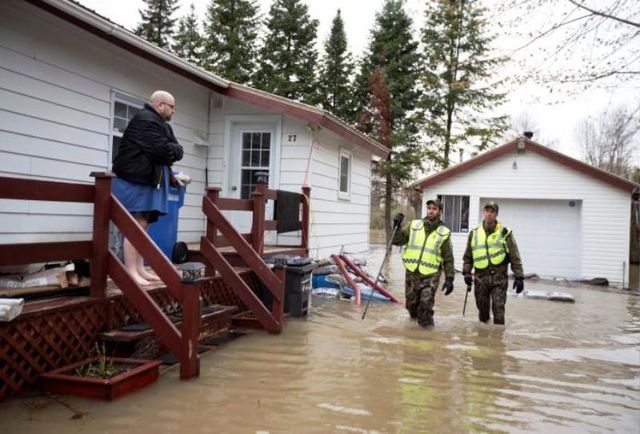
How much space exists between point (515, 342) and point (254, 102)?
5.86 meters

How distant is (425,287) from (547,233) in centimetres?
1121

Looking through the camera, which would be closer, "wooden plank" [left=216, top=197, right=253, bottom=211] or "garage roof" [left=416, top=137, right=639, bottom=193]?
"wooden plank" [left=216, top=197, right=253, bottom=211]

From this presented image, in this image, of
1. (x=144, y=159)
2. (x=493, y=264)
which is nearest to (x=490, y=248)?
(x=493, y=264)

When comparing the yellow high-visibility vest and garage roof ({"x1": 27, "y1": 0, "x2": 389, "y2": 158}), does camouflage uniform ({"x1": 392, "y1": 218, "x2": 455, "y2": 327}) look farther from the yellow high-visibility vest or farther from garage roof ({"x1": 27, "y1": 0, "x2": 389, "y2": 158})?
garage roof ({"x1": 27, "y1": 0, "x2": 389, "y2": 158})

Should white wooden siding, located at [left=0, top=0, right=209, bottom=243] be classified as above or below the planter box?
above

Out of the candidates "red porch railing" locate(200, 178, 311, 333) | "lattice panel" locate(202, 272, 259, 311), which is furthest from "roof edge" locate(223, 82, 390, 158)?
"lattice panel" locate(202, 272, 259, 311)

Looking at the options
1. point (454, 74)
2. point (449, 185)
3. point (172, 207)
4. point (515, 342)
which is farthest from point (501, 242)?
point (454, 74)

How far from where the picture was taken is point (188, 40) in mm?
31344

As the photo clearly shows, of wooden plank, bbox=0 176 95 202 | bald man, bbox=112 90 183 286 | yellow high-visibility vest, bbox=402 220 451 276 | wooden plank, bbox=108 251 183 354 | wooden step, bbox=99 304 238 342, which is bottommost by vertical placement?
wooden step, bbox=99 304 238 342

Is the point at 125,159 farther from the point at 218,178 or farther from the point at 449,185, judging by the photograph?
the point at 449,185

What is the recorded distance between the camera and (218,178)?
33.2 ft

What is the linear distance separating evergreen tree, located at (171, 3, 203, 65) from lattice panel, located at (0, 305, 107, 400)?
28199 mm

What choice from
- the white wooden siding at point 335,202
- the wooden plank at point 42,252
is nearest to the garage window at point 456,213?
the white wooden siding at point 335,202

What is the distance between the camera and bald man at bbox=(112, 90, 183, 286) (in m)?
5.18
